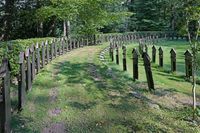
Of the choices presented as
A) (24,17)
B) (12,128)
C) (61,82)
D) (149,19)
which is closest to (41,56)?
(61,82)

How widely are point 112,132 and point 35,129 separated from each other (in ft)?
5.55

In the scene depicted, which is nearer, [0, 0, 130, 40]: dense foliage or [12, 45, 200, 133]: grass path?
[12, 45, 200, 133]: grass path

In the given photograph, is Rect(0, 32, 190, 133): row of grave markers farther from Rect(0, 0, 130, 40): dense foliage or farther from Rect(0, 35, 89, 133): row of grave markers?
Rect(0, 0, 130, 40): dense foliage

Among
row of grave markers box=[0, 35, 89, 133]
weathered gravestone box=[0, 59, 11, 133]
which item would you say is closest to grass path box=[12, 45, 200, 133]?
row of grave markers box=[0, 35, 89, 133]

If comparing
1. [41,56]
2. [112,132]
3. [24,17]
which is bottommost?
[112,132]

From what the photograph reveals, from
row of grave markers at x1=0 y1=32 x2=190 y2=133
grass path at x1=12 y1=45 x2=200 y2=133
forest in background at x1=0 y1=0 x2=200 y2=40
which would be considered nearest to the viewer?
row of grave markers at x1=0 y1=32 x2=190 y2=133

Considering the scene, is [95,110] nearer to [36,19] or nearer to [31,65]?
[31,65]

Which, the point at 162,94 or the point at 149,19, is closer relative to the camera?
the point at 162,94

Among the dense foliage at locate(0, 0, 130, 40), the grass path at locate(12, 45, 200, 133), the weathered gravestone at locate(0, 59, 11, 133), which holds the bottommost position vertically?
the grass path at locate(12, 45, 200, 133)

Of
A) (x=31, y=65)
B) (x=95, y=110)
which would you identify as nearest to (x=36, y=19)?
(x=31, y=65)

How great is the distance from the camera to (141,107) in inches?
383

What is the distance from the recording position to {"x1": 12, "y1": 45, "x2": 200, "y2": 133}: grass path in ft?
27.4

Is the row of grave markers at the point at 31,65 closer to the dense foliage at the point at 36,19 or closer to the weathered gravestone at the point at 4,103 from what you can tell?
the weathered gravestone at the point at 4,103

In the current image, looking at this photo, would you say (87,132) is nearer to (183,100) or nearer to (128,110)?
(128,110)
